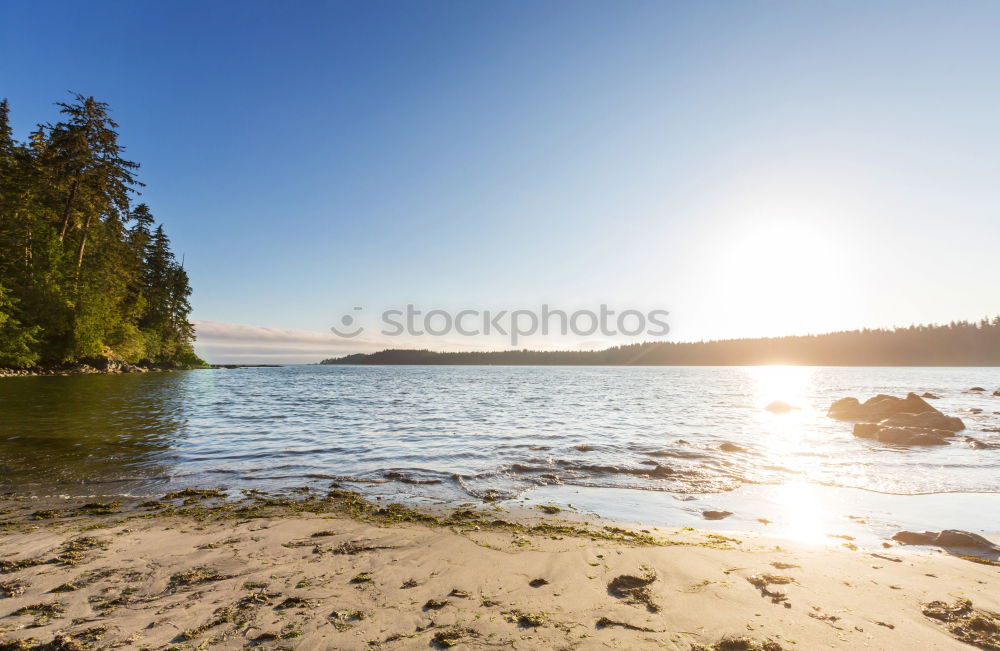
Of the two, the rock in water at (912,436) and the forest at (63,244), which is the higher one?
the forest at (63,244)

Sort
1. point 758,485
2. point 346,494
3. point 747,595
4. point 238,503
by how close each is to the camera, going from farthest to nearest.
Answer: point 758,485 < point 346,494 < point 238,503 < point 747,595

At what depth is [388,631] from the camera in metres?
3.70

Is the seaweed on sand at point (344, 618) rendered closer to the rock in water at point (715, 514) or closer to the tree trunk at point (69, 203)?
the rock in water at point (715, 514)

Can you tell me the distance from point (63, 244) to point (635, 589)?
201 ft

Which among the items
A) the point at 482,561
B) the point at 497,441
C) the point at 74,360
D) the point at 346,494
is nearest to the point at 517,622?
the point at 482,561

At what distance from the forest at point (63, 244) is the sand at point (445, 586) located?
42.7m

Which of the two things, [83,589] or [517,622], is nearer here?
[517,622]

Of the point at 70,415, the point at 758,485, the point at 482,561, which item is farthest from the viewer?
the point at 70,415

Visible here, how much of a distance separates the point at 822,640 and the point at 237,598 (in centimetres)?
541

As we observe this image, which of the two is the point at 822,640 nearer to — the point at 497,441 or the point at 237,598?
the point at 237,598

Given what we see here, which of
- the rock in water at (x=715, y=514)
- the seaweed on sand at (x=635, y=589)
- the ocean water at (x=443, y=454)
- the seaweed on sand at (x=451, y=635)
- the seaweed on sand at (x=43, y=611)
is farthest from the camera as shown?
the ocean water at (x=443, y=454)

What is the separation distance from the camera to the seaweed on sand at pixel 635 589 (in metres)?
4.39

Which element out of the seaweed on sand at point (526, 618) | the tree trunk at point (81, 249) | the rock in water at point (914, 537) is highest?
the tree trunk at point (81, 249)

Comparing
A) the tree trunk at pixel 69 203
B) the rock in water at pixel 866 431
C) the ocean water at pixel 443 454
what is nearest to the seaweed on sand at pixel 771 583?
the ocean water at pixel 443 454
